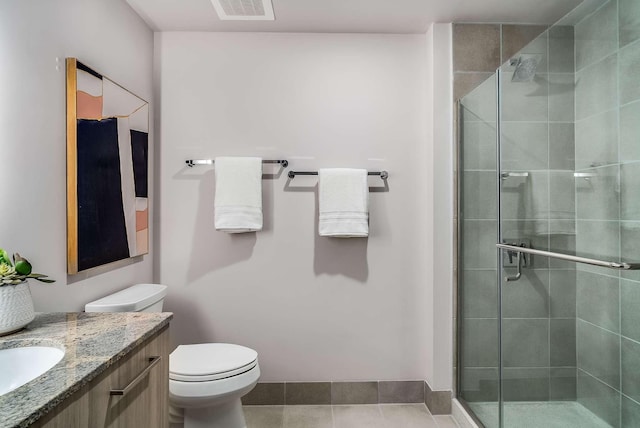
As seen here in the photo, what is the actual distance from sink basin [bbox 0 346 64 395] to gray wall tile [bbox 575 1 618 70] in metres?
1.90

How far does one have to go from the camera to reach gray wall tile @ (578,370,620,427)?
151 cm

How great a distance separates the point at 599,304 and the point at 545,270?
8.3 inches

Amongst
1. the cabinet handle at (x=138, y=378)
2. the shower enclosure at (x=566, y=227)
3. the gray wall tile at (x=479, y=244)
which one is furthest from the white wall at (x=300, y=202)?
the cabinet handle at (x=138, y=378)

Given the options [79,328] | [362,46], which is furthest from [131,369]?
[362,46]

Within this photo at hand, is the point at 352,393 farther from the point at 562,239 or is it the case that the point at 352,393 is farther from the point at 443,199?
the point at 562,239

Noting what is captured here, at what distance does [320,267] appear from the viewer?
254 centimetres

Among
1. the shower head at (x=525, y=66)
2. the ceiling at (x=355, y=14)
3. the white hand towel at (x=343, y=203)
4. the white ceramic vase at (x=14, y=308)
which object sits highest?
the ceiling at (x=355, y=14)

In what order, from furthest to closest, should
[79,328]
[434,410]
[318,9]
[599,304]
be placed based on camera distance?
[434,410] → [318,9] → [599,304] → [79,328]

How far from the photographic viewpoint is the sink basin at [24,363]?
1064 millimetres

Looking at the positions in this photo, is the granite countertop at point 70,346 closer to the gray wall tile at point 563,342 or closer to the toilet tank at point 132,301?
the toilet tank at point 132,301

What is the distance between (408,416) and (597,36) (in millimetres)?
2035

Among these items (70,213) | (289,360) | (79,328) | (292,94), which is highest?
(292,94)

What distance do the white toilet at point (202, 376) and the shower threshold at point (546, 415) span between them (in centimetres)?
113

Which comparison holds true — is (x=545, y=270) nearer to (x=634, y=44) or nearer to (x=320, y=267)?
(x=634, y=44)
